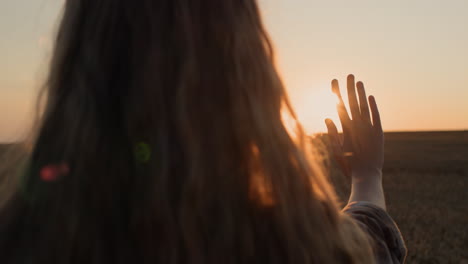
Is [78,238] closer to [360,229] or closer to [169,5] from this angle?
[169,5]

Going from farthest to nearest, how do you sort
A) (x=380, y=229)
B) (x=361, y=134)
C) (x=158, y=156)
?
(x=361, y=134) → (x=380, y=229) → (x=158, y=156)

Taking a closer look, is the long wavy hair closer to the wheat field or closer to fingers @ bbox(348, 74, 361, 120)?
fingers @ bbox(348, 74, 361, 120)

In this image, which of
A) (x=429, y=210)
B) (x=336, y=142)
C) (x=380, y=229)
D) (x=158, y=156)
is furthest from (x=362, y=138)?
(x=429, y=210)

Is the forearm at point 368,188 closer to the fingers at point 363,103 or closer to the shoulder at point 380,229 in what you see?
the shoulder at point 380,229

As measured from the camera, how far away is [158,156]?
86 cm

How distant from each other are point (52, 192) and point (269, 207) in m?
0.44

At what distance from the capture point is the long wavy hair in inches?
33.5

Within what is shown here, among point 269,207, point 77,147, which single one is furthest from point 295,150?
point 77,147

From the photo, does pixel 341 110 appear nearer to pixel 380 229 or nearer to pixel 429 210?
pixel 380 229

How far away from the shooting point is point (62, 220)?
0.84 m

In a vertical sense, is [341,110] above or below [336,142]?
above

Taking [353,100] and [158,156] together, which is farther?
[353,100]

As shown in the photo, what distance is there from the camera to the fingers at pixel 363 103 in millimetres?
1299

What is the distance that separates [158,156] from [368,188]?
2.24 ft
